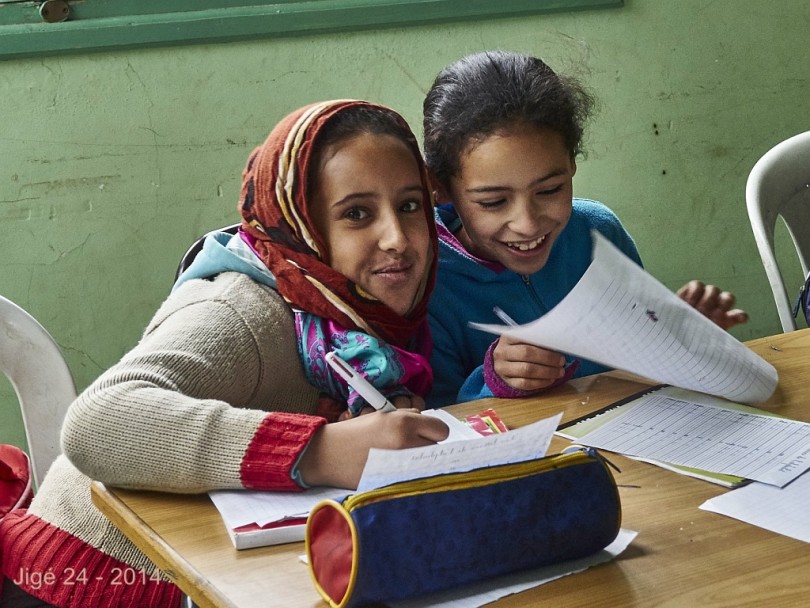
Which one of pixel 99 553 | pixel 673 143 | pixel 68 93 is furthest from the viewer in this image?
pixel 673 143

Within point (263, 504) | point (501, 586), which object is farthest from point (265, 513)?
point (501, 586)

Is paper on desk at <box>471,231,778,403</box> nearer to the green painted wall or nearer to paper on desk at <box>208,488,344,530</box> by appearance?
paper on desk at <box>208,488,344,530</box>

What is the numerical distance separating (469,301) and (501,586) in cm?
90

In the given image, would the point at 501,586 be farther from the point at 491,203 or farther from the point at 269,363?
the point at 491,203

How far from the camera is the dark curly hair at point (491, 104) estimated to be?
1.57 metres

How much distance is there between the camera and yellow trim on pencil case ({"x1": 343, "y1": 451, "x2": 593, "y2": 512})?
2.62ft

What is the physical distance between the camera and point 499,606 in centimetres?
80

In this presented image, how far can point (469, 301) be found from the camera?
1701mm

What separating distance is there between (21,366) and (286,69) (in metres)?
1.14

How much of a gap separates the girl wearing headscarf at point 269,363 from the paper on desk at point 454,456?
0.19 meters

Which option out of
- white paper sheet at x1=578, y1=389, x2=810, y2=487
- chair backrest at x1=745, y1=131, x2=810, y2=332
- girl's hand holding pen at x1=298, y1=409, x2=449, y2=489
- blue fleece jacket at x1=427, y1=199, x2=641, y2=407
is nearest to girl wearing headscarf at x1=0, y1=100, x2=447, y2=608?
girl's hand holding pen at x1=298, y1=409, x2=449, y2=489

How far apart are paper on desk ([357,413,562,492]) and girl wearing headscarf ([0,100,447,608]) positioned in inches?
7.4

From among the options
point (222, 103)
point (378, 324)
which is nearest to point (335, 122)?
point (378, 324)

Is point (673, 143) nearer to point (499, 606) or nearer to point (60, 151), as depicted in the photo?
point (60, 151)
